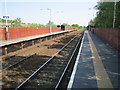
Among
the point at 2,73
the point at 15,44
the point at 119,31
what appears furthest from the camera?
the point at 15,44

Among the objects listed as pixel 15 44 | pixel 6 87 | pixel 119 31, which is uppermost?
pixel 119 31

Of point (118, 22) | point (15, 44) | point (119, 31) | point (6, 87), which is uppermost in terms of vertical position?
point (118, 22)

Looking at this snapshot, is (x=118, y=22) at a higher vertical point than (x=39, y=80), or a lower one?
higher

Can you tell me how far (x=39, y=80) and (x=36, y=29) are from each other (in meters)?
30.7

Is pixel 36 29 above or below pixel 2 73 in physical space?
above

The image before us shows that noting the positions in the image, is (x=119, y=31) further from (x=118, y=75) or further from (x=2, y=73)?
(x=2, y=73)

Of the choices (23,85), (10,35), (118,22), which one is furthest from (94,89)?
(10,35)

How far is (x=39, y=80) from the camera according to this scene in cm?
714

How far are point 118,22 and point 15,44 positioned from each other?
1436 cm

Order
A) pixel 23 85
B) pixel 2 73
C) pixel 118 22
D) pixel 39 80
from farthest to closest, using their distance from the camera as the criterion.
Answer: pixel 118 22 < pixel 2 73 < pixel 39 80 < pixel 23 85

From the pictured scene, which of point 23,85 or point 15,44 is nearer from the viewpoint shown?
point 23,85

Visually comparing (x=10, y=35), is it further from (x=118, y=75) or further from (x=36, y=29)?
(x=118, y=75)

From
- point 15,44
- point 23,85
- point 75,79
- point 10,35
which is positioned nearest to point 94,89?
point 75,79

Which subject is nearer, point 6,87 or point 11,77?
point 6,87
